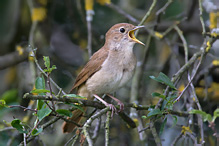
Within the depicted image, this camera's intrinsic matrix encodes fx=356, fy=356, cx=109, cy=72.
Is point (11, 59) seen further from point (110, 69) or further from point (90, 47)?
point (110, 69)

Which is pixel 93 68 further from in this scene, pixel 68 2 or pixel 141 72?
pixel 68 2

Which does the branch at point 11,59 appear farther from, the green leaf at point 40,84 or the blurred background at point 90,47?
the green leaf at point 40,84

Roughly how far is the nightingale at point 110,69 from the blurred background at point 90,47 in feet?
1.42

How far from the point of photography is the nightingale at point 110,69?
12.5ft

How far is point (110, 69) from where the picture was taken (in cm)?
381

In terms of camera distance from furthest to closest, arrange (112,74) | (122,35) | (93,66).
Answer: (122,35) → (93,66) → (112,74)

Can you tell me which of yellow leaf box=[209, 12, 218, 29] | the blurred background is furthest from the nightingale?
yellow leaf box=[209, 12, 218, 29]

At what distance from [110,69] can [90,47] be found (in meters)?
0.82

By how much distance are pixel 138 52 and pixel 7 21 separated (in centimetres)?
216

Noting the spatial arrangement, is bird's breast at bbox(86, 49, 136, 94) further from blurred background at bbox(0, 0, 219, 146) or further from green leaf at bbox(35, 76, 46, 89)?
green leaf at bbox(35, 76, 46, 89)

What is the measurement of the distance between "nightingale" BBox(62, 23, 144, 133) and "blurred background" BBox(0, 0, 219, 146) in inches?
17.1

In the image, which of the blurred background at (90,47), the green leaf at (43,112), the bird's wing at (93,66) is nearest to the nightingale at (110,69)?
the bird's wing at (93,66)

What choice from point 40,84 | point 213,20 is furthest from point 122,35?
point 40,84

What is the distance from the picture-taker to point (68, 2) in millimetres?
5680
